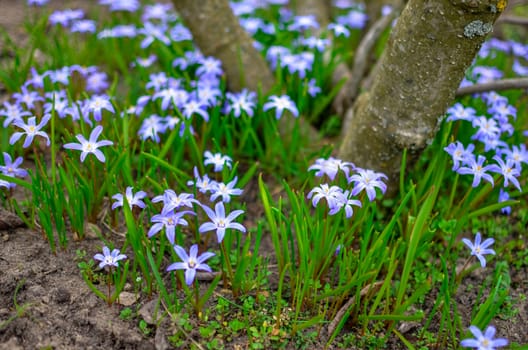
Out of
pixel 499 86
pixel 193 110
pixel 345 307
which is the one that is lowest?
pixel 345 307

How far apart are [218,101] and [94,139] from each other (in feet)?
3.59

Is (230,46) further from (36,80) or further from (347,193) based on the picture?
(347,193)

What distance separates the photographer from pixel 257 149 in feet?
10.1

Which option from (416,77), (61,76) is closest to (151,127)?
(61,76)

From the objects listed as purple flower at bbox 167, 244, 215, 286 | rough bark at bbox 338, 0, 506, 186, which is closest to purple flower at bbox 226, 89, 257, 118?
rough bark at bbox 338, 0, 506, 186

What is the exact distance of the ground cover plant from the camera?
2.05 m

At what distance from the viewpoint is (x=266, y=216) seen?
270cm

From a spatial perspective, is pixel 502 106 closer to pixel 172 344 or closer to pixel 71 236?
pixel 172 344

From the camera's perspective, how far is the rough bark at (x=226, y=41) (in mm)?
3301

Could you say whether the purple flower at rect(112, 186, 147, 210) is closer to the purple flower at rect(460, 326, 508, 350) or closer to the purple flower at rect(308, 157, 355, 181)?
the purple flower at rect(308, 157, 355, 181)

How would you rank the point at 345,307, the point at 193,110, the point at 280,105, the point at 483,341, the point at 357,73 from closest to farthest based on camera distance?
the point at 483,341, the point at 345,307, the point at 193,110, the point at 280,105, the point at 357,73

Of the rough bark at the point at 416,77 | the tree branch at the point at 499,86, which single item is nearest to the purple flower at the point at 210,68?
the rough bark at the point at 416,77

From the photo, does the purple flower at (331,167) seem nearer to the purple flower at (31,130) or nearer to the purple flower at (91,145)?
the purple flower at (91,145)

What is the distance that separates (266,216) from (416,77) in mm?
1039
